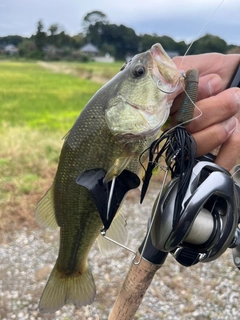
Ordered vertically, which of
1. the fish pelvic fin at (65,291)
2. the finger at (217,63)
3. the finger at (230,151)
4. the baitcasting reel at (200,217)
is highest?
the finger at (217,63)

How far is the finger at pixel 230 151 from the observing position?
5.06 ft

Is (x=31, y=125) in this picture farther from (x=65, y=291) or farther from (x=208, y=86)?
(x=208, y=86)

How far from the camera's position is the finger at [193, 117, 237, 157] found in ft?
4.76

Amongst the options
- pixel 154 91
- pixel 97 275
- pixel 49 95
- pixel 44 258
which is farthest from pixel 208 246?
pixel 49 95

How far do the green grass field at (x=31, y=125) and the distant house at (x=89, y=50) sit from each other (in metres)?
4.67

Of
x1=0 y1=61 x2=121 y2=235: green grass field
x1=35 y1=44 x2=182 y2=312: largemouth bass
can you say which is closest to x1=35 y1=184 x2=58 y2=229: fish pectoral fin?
x1=35 y1=44 x2=182 y2=312: largemouth bass

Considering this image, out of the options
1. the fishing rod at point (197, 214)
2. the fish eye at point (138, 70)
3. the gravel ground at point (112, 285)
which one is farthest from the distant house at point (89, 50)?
the fishing rod at point (197, 214)

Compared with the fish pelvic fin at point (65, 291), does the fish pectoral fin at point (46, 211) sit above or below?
above

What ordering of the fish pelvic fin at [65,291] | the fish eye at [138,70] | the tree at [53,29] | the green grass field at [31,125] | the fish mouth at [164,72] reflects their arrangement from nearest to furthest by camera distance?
1. the fish mouth at [164,72]
2. the fish eye at [138,70]
3. the fish pelvic fin at [65,291]
4. the green grass field at [31,125]
5. the tree at [53,29]

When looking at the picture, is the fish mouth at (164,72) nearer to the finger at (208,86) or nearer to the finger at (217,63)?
the finger at (208,86)

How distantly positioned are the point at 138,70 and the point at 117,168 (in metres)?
0.42

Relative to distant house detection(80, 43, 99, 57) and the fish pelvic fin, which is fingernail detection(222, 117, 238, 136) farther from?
distant house detection(80, 43, 99, 57)

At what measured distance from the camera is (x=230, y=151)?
155 centimetres

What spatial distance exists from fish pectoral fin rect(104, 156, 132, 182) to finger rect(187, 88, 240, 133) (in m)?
0.30
